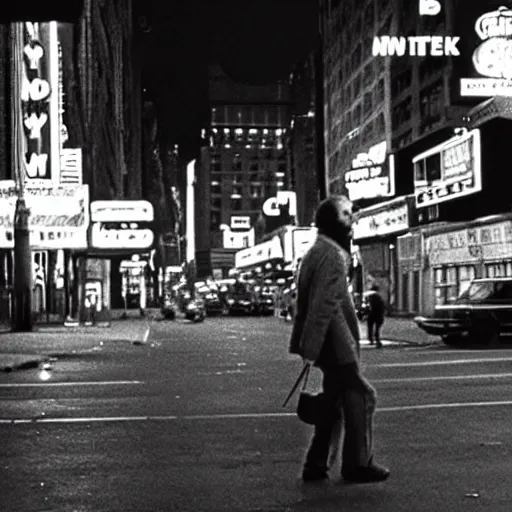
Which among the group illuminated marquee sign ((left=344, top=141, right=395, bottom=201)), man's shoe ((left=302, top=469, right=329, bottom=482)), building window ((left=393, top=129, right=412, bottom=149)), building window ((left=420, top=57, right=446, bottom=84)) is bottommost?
man's shoe ((left=302, top=469, right=329, bottom=482))

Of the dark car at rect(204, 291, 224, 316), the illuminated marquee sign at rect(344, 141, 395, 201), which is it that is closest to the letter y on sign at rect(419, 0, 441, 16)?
the illuminated marquee sign at rect(344, 141, 395, 201)

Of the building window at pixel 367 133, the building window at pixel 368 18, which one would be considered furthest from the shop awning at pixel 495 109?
the building window at pixel 368 18

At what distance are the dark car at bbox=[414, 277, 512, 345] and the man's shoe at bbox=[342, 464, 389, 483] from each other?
19213mm

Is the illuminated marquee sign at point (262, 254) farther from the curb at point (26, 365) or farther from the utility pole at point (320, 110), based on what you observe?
the curb at point (26, 365)

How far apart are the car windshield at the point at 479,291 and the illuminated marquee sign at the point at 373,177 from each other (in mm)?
37022

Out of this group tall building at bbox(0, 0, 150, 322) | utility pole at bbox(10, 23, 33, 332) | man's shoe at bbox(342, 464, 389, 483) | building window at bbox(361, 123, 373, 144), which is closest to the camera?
man's shoe at bbox(342, 464, 389, 483)

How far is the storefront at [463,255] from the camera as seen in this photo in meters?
43.1

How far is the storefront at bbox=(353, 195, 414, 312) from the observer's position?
189 ft

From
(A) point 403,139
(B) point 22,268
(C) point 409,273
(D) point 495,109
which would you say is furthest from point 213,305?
(B) point 22,268

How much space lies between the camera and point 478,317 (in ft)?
85.1

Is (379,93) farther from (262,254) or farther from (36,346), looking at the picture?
(36,346)

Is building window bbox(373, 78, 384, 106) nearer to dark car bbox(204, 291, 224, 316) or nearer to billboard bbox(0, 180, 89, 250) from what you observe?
dark car bbox(204, 291, 224, 316)

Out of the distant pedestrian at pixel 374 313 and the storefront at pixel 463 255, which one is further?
the storefront at pixel 463 255

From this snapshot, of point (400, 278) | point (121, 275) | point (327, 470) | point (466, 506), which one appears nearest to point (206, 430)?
point (327, 470)
